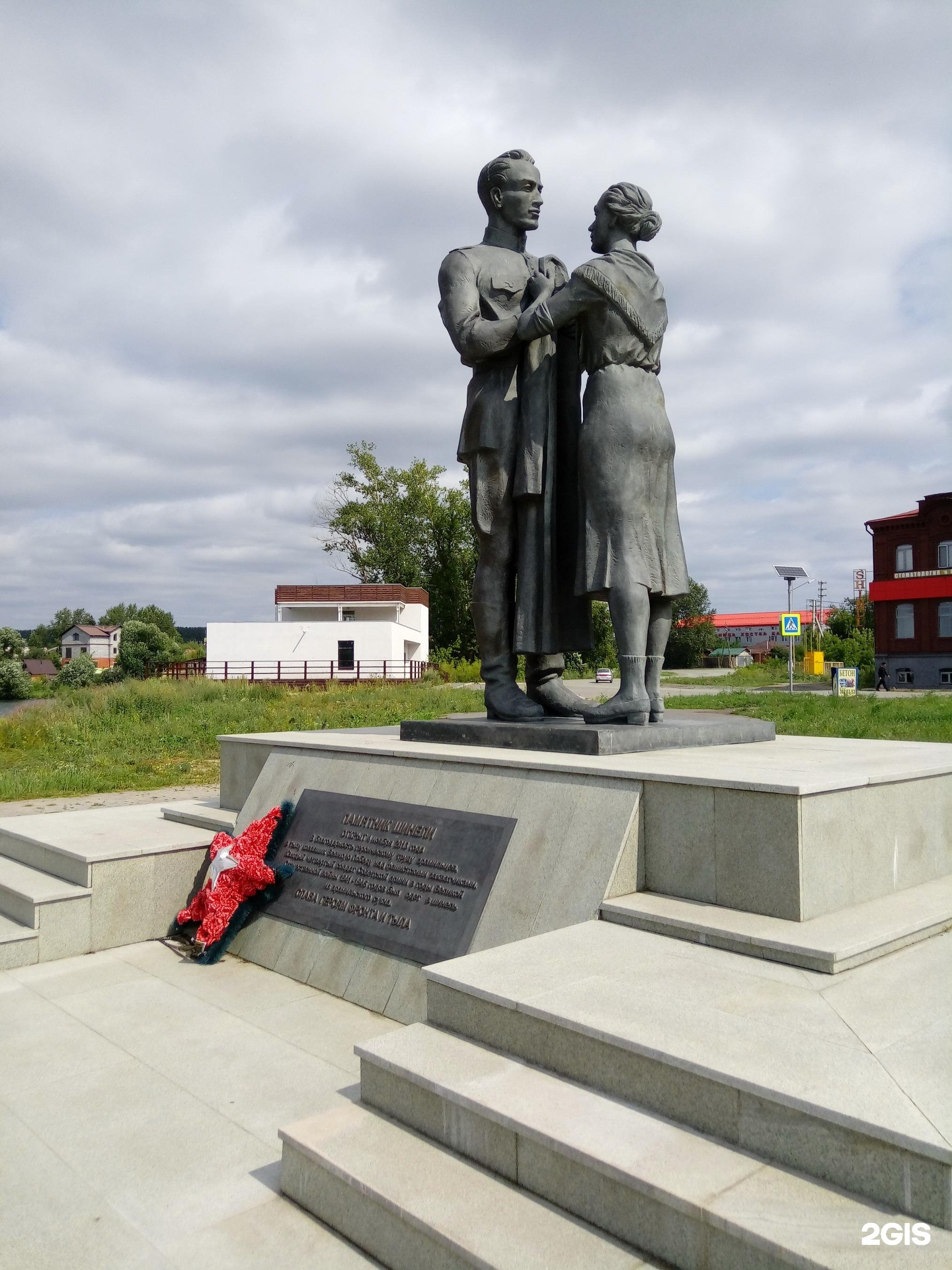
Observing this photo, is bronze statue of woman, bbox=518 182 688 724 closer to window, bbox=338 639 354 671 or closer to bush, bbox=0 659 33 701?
window, bbox=338 639 354 671

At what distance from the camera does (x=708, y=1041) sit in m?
2.25

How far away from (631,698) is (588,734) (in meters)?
0.49

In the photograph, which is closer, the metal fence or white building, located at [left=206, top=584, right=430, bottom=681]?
the metal fence

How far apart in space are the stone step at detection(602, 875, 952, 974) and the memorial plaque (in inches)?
27.1

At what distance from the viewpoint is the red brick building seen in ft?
105

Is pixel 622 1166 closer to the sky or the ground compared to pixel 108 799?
closer to the sky

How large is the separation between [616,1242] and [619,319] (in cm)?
399

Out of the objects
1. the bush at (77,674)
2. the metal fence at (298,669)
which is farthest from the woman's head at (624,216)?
the bush at (77,674)

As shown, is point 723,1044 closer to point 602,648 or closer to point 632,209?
point 632,209

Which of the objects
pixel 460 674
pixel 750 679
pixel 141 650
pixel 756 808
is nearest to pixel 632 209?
pixel 756 808

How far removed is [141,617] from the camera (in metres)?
100

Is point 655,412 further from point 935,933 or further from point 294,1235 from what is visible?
point 294,1235

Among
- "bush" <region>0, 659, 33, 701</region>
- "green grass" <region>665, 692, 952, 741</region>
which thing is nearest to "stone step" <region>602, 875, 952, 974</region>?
"green grass" <region>665, 692, 952, 741</region>

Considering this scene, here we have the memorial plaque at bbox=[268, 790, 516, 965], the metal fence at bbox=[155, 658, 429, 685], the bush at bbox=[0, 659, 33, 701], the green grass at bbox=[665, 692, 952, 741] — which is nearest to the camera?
the memorial plaque at bbox=[268, 790, 516, 965]
